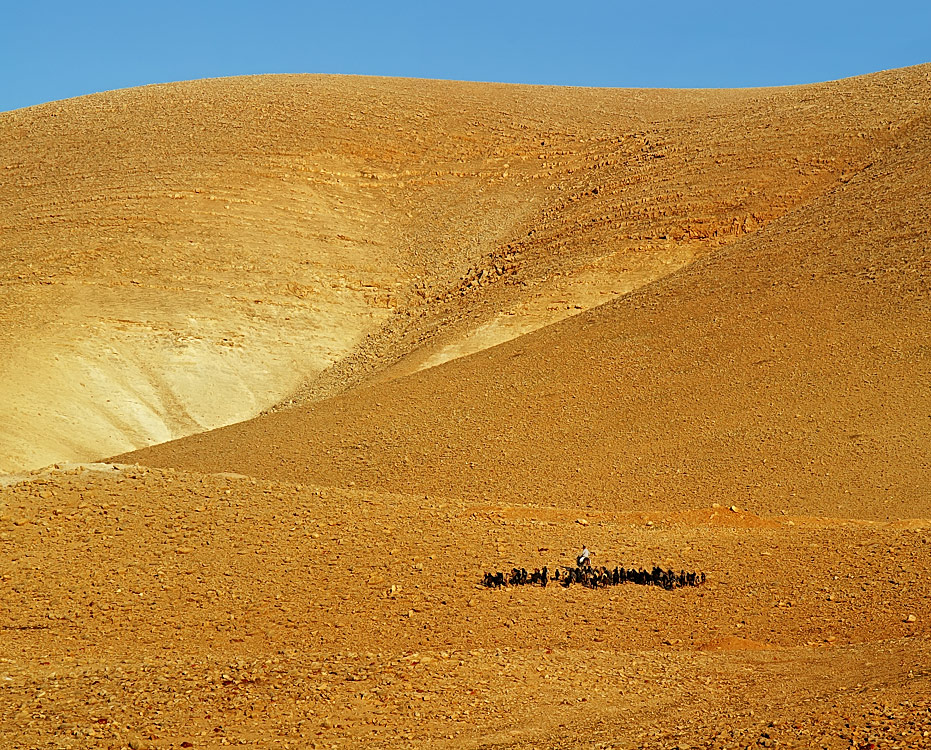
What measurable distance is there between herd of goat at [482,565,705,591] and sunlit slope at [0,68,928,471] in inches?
442

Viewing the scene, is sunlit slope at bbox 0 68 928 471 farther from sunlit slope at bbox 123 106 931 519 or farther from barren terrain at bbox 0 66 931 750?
sunlit slope at bbox 123 106 931 519

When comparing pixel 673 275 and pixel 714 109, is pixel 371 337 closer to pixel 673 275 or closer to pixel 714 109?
pixel 673 275

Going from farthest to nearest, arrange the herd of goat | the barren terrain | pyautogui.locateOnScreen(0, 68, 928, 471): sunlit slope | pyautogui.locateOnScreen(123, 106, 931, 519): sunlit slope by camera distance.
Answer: pyautogui.locateOnScreen(0, 68, 928, 471): sunlit slope
pyautogui.locateOnScreen(123, 106, 931, 519): sunlit slope
the herd of goat
the barren terrain

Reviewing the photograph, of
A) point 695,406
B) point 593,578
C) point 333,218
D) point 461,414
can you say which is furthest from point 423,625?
point 333,218

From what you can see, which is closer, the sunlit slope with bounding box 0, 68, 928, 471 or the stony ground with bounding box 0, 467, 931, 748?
the stony ground with bounding box 0, 467, 931, 748

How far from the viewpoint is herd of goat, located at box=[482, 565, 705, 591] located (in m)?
9.95

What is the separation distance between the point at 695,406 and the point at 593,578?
21.0 ft

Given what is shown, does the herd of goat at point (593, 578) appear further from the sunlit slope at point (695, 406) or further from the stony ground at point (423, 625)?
the sunlit slope at point (695, 406)

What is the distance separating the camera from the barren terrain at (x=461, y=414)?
7934 mm

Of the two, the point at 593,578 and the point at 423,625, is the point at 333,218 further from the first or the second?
the point at 423,625

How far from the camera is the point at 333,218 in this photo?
2938 centimetres

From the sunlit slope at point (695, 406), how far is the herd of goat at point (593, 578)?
10.6 ft

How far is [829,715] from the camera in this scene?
20.6 feet

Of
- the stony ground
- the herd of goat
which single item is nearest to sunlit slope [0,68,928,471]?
the stony ground
